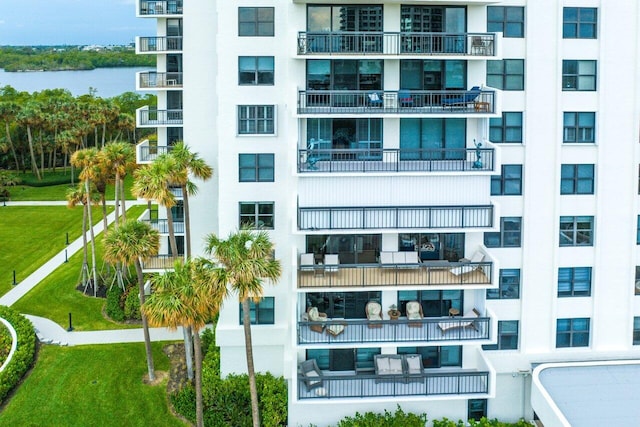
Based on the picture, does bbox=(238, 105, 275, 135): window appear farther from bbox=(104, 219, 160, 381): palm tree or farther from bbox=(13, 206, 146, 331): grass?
bbox=(13, 206, 146, 331): grass

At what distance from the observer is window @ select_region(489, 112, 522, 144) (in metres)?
29.0

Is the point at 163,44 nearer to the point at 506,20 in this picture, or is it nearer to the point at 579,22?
the point at 506,20

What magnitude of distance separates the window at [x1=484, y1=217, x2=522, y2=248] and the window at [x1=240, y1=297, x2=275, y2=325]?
9104 mm

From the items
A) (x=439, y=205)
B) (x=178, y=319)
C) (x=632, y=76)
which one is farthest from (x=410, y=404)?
(x=632, y=76)

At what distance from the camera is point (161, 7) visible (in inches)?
1687

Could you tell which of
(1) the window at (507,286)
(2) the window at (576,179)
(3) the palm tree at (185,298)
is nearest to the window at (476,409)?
(1) the window at (507,286)

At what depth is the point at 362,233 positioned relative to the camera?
2806cm

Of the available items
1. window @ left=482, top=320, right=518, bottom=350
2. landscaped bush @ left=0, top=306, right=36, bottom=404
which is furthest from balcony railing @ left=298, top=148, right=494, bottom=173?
landscaped bush @ left=0, top=306, right=36, bottom=404

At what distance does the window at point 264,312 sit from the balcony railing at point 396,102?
8132 millimetres

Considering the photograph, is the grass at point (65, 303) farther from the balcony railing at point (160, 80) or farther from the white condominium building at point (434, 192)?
the white condominium building at point (434, 192)

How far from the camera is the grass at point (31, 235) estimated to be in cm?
5259

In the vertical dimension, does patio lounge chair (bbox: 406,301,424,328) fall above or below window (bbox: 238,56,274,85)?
below

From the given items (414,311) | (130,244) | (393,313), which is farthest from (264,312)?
(130,244)

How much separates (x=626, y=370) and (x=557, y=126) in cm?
1015
